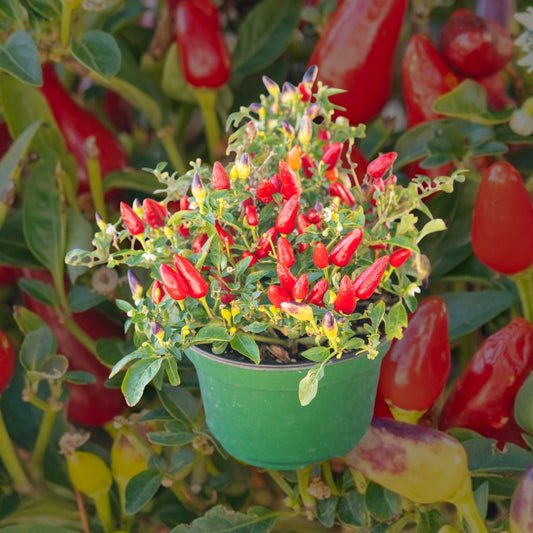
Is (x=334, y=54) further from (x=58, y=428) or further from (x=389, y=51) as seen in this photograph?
(x=58, y=428)

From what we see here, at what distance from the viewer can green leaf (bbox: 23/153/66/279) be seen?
64 centimetres

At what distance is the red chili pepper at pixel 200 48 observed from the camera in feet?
2.24

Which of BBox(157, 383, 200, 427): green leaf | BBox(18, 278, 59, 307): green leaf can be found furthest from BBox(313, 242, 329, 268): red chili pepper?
BBox(18, 278, 59, 307): green leaf

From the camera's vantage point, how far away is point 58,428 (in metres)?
0.72

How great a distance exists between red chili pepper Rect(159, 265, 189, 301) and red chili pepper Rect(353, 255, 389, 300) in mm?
88

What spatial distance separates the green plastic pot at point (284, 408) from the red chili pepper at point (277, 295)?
5 centimetres

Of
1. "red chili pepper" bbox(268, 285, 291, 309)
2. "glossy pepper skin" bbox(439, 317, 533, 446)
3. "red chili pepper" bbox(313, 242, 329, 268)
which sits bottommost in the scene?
"glossy pepper skin" bbox(439, 317, 533, 446)

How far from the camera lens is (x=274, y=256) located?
17.3 inches

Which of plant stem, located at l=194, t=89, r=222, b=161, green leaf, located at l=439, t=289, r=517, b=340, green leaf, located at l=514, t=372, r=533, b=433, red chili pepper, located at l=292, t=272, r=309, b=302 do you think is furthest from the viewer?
plant stem, located at l=194, t=89, r=222, b=161

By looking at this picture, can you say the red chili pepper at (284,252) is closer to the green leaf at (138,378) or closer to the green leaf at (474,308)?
the green leaf at (138,378)

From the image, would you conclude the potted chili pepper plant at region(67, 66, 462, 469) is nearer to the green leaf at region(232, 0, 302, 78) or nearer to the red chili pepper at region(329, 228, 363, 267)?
the red chili pepper at region(329, 228, 363, 267)

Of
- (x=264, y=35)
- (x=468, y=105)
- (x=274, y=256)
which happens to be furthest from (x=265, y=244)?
(x=264, y=35)

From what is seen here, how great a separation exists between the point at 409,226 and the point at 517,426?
0.23m

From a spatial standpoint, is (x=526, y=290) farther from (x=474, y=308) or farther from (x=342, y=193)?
(x=342, y=193)
